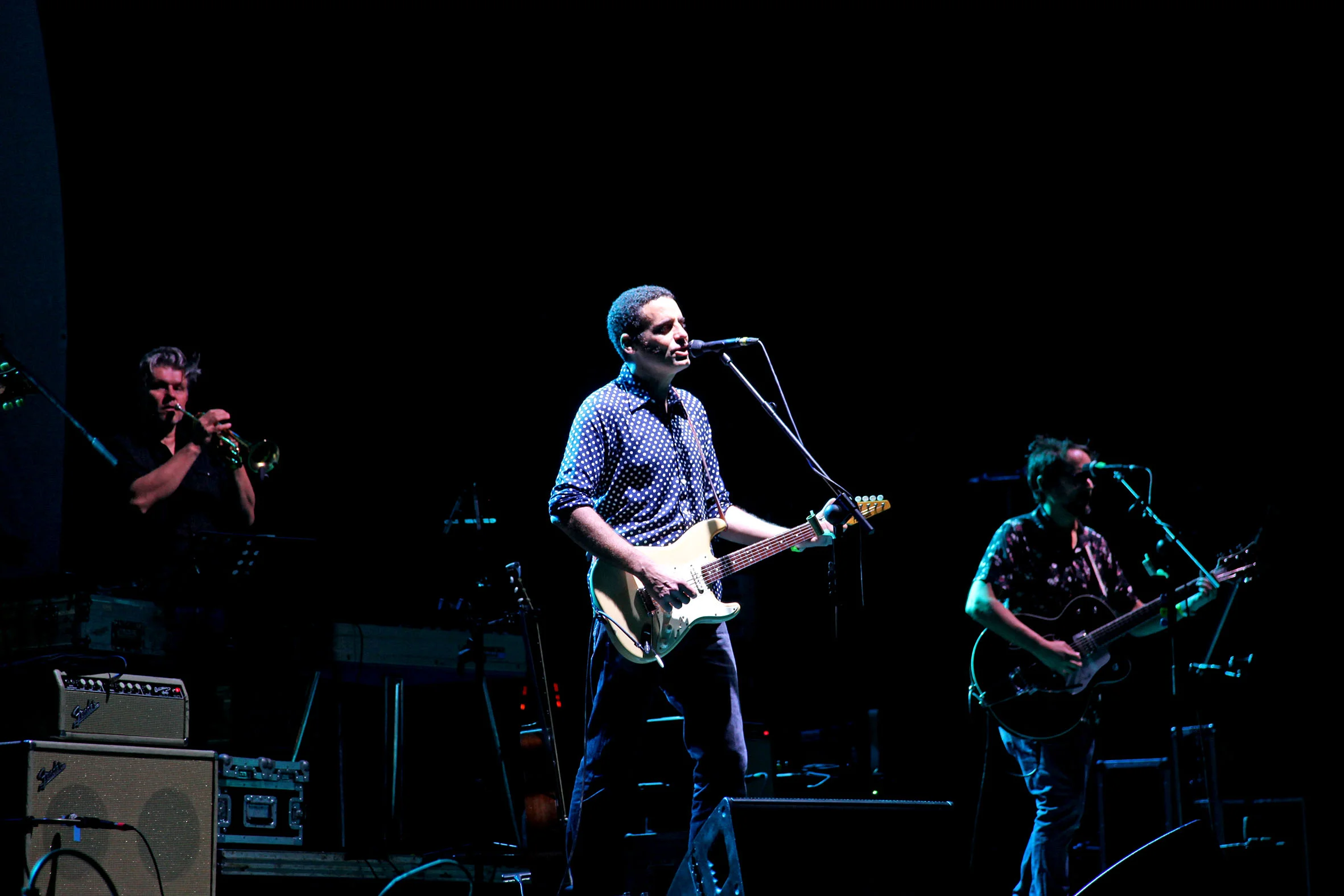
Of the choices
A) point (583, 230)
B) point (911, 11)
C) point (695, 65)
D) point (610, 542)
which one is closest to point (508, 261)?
point (583, 230)

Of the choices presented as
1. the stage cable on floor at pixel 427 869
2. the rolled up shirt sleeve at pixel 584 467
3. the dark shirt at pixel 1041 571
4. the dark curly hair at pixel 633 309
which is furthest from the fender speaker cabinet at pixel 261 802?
the dark shirt at pixel 1041 571

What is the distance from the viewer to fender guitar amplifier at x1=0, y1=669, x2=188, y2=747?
3.82m

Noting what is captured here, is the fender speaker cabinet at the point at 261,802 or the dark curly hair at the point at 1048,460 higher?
the dark curly hair at the point at 1048,460

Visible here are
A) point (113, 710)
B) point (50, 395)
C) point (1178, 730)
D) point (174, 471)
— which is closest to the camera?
point (113, 710)

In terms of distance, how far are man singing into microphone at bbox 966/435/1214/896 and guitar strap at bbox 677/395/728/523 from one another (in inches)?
72.3

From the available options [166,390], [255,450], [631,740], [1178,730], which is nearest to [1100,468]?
[1178,730]

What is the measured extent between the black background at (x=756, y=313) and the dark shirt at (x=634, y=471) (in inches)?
92.8

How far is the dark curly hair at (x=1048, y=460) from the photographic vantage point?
568 cm

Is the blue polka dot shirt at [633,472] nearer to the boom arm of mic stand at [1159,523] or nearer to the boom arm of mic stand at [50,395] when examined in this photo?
the boom arm of mic stand at [50,395]

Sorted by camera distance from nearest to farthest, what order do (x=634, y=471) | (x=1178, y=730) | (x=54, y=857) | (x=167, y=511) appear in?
(x=54, y=857)
(x=634, y=471)
(x=167, y=511)
(x=1178, y=730)

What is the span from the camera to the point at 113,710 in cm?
394

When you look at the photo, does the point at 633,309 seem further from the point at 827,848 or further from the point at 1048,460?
the point at 1048,460

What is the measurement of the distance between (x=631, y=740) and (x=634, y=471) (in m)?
0.86

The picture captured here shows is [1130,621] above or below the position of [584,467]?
below
